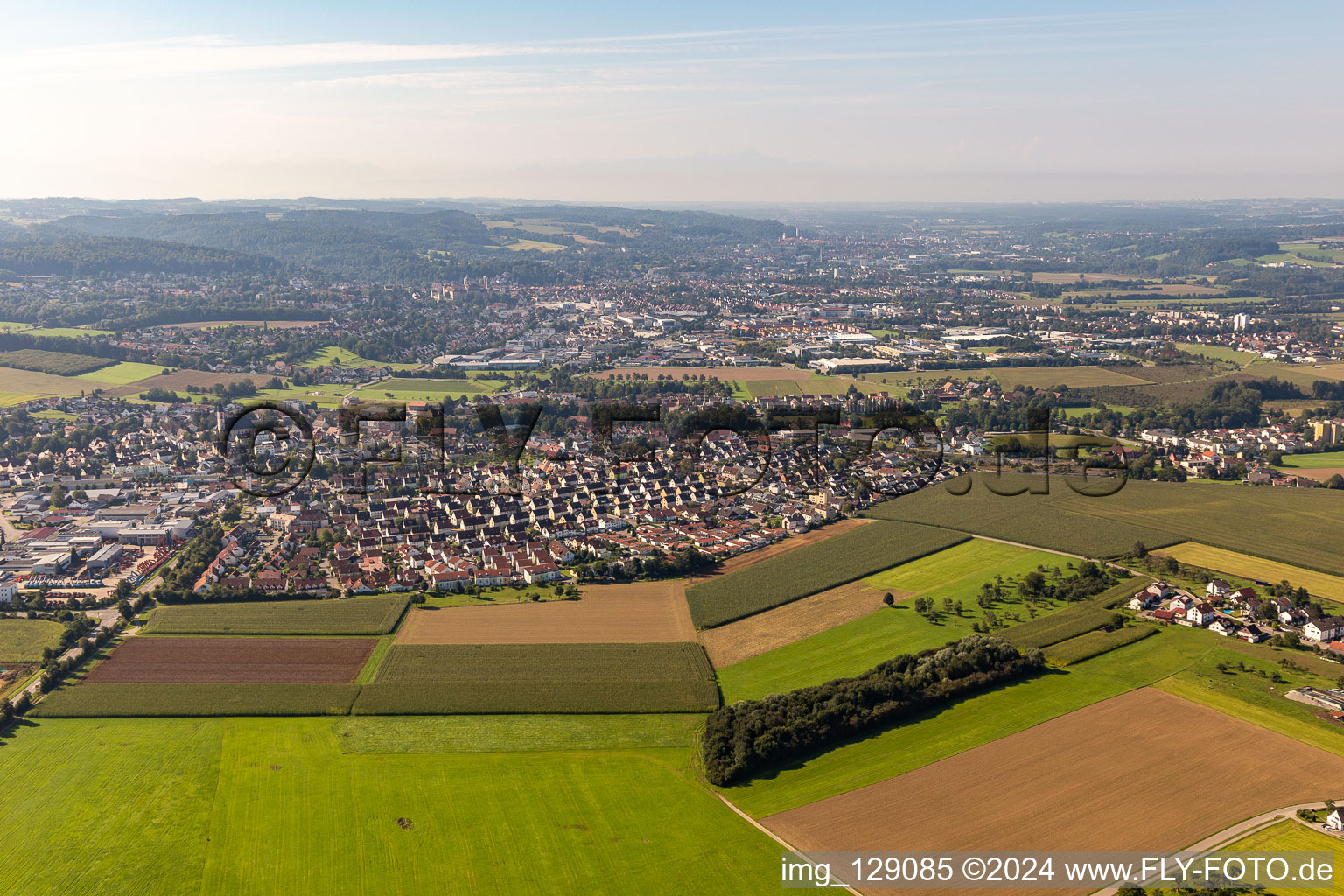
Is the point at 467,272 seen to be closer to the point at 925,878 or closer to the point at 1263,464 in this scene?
the point at 1263,464

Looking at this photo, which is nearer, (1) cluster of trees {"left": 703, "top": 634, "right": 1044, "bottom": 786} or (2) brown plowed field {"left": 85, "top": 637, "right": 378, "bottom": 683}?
(1) cluster of trees {"left": 703, "top": 634, "right": 1044, "bottom": 786}

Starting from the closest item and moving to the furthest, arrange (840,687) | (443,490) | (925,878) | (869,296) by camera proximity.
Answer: (925,878), (840,687), (443,490), (869,296)

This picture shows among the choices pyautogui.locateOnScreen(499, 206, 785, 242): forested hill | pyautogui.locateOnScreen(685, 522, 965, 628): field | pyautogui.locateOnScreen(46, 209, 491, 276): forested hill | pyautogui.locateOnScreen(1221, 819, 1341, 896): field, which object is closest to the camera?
pyautogui.locateOnScreen(1221, 819, 1341, 896): field

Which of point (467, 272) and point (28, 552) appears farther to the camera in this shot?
point (467, 272)

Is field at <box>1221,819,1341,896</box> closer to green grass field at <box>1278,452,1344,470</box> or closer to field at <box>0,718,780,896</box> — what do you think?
field at <box>0,718,780,896</box>

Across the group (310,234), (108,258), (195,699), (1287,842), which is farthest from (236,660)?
(310,234)

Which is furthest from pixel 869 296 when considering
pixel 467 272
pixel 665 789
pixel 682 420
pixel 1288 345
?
pixel 665 789

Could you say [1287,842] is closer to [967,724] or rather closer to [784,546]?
[967,724]

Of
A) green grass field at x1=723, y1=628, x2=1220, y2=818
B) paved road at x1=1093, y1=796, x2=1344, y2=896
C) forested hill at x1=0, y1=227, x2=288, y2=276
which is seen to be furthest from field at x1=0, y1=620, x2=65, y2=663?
forested hill at x1=0, y1=227, x2=288, y2=276
